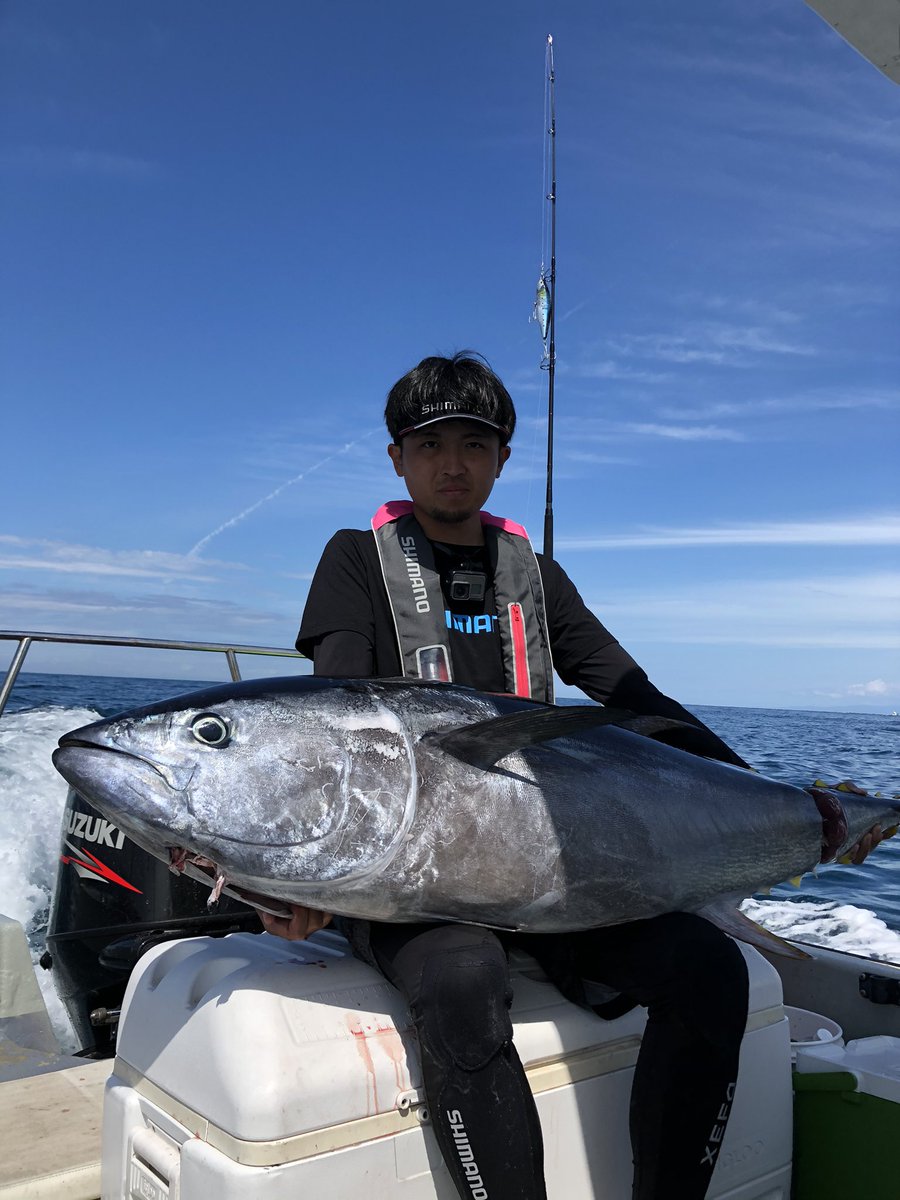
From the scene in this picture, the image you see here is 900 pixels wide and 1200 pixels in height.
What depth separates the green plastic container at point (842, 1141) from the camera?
2.12m

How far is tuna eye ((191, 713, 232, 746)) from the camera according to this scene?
1.62 m

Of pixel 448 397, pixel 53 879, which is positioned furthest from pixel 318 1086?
pixel 53 879

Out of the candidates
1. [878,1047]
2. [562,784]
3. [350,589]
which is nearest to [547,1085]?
[562,784]

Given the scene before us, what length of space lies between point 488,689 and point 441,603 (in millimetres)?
283

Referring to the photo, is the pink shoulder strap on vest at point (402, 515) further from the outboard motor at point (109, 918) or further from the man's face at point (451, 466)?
the outboard motor at point (109, 918)

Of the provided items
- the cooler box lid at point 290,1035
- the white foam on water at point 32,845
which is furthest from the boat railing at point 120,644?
the cooler box lid at point 290,1035

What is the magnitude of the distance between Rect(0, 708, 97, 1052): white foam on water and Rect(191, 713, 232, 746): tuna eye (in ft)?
7.10

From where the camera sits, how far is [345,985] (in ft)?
5.69

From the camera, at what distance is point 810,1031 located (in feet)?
8.83

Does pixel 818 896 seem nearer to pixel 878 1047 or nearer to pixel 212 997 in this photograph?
pixel 878 1047

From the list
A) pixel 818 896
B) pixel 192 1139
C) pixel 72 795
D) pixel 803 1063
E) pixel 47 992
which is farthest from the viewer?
pixel 818 896

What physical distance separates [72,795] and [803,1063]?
2668 mm

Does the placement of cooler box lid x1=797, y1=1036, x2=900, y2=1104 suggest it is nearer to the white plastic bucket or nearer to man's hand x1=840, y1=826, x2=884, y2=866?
the white plastic bucket

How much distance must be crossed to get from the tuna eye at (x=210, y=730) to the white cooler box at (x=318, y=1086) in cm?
46
